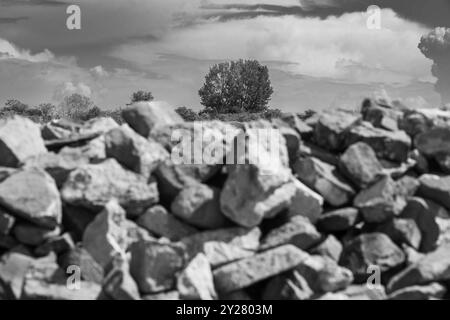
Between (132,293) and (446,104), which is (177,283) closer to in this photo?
(132,293)

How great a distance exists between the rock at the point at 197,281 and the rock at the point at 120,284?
17.9 inches

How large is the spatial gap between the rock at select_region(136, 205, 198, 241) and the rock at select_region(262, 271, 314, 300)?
1041 mm

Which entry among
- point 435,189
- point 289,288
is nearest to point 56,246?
point 289,288

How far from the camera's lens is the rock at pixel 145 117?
7055 mm

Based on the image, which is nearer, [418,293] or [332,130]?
[418,293]

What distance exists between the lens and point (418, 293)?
233 inches

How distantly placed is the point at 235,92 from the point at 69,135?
50.1 meters

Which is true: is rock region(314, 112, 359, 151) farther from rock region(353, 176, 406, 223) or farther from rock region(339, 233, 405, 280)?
rock region(339, 233, 405, 280)

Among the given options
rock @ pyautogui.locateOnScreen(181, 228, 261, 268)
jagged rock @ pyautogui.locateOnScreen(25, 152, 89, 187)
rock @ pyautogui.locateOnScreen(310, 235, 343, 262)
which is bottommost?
rock @ pyautogui.locateOnScreen(310, 235, 343, 262)

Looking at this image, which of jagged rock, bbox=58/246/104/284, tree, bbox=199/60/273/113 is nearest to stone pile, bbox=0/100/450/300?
jagged rock, bbox=58/246/104/284

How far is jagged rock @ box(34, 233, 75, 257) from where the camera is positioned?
609 cm

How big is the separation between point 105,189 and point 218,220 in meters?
1.27

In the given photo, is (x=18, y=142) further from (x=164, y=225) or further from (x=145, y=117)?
(x=164, y=225)
